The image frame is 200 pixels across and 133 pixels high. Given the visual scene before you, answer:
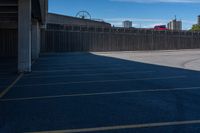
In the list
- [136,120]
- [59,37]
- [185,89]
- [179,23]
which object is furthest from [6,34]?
[179,23]

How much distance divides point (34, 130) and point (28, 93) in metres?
5.21

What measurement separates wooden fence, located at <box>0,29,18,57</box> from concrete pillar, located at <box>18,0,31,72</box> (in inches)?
887

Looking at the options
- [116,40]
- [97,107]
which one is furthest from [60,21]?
[97,107]

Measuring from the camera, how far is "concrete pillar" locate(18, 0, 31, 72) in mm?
20750

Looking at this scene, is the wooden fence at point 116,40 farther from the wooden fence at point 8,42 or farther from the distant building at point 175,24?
the distant building at point 175,24

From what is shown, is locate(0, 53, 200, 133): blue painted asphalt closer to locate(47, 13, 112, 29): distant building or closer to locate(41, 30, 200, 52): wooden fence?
locate(41, 30, 200, 52): wooden fence

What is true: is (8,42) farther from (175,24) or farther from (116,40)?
(175,24)

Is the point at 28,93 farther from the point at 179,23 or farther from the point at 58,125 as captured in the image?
the point at 179,23

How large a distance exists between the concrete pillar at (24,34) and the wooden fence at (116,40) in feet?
94.7

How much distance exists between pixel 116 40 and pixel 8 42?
1926cm

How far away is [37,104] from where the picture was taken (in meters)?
10.5

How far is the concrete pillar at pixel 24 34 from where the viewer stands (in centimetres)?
2075

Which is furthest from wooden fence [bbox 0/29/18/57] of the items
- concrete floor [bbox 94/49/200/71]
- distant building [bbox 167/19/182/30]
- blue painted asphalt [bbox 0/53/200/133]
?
distant building [bbox 167/19/182/30]

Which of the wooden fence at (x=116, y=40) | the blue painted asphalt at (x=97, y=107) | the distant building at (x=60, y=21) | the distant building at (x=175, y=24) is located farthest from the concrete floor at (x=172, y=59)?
the distant building at (x=175, y=24)
